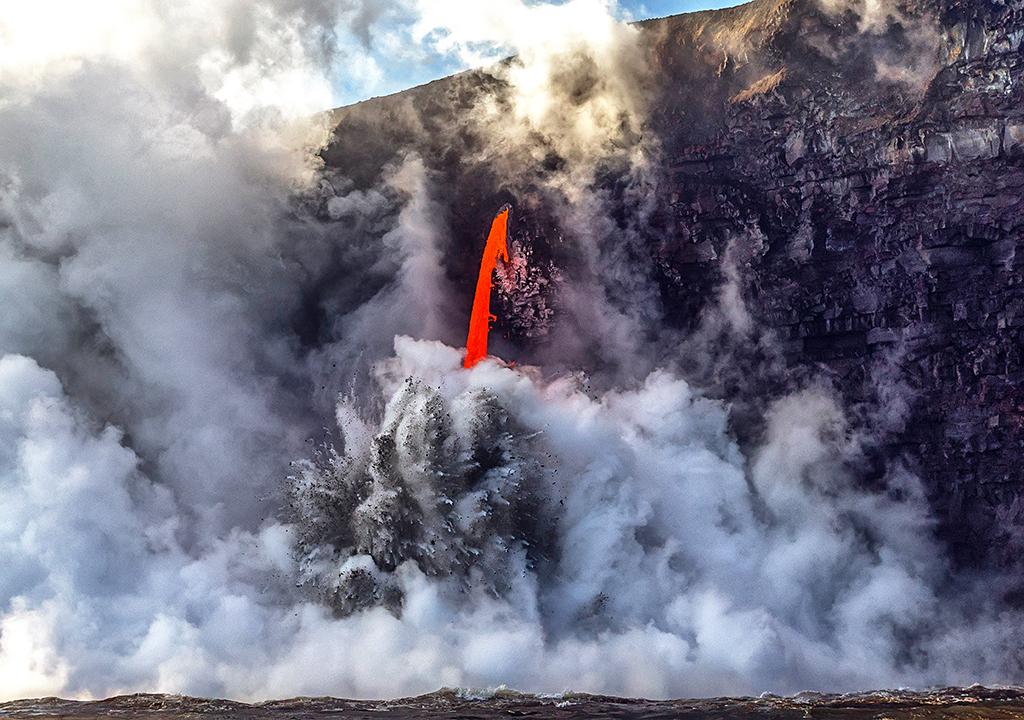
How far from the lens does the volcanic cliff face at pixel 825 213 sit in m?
81.8

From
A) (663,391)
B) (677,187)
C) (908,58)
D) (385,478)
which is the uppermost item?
(908,58)

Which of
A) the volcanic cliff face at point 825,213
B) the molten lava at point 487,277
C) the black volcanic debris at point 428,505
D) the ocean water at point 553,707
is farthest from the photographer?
the molten lava at point 487,277

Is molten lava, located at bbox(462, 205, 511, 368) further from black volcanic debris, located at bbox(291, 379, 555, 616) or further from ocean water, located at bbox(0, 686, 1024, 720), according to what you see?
ocean water, located at bbox(0, 686, 1024, 720)

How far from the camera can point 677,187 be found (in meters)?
89.1

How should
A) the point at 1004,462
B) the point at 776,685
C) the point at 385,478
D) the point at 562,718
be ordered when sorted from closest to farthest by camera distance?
the point at 562,718 < the point at 776,685 < the point at 385,478 < the point at 1004,462

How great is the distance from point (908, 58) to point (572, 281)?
2751cm

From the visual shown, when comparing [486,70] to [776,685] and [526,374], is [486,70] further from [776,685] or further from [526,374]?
[776,685]

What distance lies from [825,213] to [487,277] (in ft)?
80.6

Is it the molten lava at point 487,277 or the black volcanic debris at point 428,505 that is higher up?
the molten lava at point 487,277

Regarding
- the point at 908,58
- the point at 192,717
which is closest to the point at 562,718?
the point at 192,717

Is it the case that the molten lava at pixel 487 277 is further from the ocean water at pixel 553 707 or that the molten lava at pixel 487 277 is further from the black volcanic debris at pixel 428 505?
the ocean water at pixel 553 707

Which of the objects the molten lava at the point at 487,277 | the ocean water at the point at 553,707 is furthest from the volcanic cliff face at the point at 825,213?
the ocean water at the point at 553,707

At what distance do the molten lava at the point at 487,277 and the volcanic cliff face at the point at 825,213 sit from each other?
1148 mm

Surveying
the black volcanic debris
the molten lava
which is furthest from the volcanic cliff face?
the black volcanic debris
